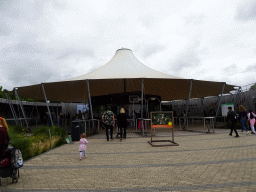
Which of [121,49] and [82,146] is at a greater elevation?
[121,49]

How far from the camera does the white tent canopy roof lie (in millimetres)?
13087

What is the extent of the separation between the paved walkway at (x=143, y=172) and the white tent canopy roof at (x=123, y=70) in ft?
25.0

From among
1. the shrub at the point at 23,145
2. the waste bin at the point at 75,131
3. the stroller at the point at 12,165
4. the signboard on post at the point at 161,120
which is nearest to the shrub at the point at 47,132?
the waste bin at the point at 75,131

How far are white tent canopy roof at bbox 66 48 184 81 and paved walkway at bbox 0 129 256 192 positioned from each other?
7618 millimetres

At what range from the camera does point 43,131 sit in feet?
28.6

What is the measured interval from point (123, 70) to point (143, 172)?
10.9 meters

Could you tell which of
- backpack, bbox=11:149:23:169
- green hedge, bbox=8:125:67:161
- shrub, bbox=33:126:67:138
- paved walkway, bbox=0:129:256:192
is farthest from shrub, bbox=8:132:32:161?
backpack, bbox=11:149:23:169

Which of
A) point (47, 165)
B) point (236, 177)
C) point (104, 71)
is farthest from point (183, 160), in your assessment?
point (104, 71)

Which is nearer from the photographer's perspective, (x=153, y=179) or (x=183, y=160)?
(x=153, y=179)

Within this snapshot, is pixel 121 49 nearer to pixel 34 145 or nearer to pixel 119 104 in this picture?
pixel 119 104

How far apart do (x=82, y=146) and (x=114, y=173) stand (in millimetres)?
1749

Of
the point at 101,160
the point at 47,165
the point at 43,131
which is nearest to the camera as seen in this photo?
the point at 47,165

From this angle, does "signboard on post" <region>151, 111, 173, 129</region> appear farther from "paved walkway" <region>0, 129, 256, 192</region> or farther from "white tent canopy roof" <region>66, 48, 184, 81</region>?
"white tent canopy roof" <region>66, 48, 184, 81</region>

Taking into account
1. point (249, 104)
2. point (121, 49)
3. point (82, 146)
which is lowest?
→ point (82, 146)
